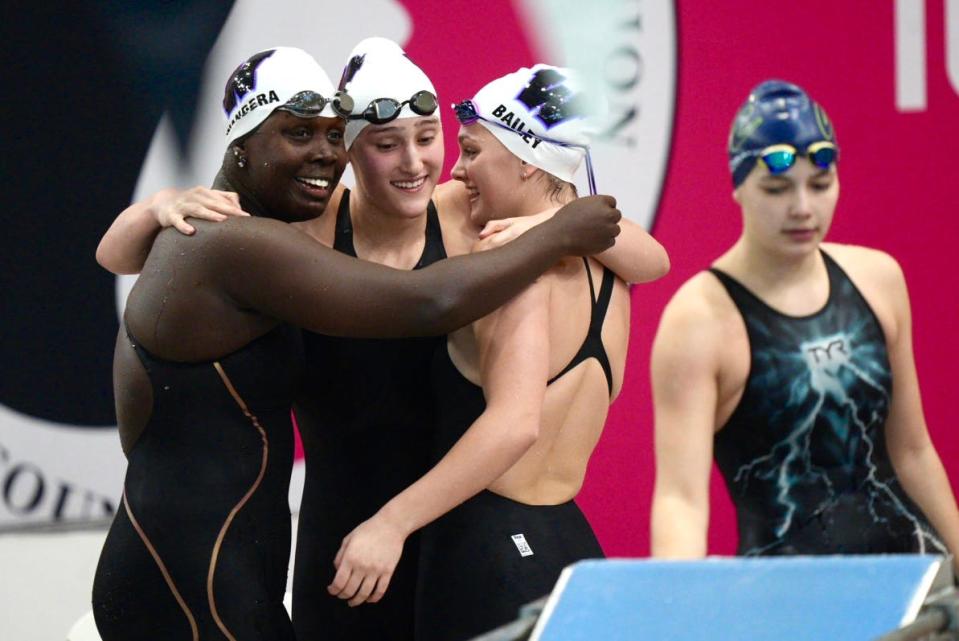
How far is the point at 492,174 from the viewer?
307 centimetres

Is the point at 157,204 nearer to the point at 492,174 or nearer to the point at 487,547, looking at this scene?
the point at 492,174

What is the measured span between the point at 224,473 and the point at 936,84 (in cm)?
329

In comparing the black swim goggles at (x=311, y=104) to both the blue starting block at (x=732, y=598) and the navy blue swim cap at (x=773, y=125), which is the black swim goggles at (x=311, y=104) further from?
the blue starting block at (x=732, y=598)

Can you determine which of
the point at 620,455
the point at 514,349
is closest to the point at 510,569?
the point at 514,349

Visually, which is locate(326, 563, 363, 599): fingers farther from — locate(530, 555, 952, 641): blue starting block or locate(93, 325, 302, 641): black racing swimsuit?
locate(530, 555, 952, 641): blue starting block

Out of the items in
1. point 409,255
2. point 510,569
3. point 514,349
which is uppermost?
point 409,255

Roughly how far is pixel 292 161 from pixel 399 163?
0.30m

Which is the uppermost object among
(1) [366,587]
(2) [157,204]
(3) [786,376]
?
(2) [157,204]

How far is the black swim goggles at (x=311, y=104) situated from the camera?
285 cm

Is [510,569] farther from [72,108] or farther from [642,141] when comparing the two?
[72,108]

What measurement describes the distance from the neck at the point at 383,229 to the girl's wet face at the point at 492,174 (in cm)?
17

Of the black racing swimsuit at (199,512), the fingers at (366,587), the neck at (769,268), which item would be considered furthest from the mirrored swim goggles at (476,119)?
the fingers at (366,587)

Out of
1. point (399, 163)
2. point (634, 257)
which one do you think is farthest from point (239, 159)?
point (634, 257)

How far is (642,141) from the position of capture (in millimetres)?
5105
